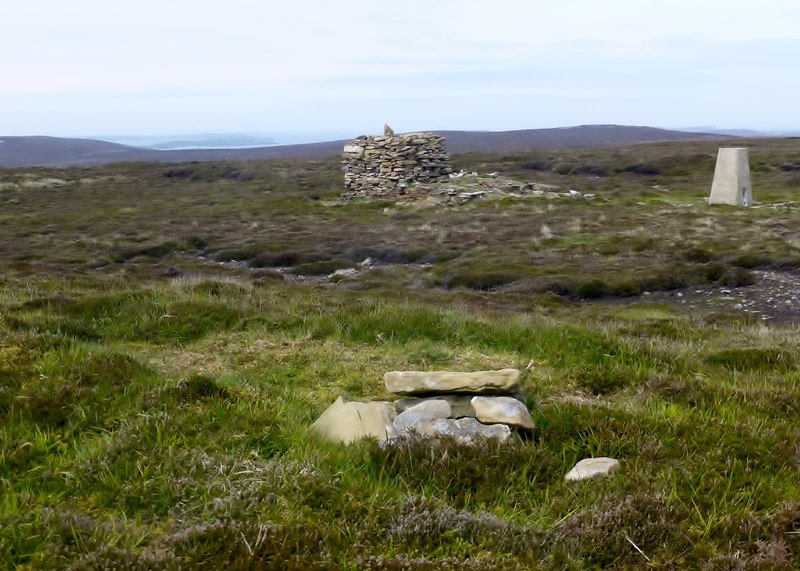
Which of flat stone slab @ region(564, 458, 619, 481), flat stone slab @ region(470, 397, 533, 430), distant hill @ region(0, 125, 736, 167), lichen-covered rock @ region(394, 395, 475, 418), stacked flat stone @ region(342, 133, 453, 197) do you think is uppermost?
distant hill @ region(0, 125, 736, 167)

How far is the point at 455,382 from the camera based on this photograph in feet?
17.6

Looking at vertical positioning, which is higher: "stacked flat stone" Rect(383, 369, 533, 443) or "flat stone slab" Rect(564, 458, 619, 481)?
"stacked flat stone" Rect(383, 369, 533, 443)

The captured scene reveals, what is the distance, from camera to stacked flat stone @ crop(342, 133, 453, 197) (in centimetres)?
4834

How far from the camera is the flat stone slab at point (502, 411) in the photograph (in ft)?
16.0

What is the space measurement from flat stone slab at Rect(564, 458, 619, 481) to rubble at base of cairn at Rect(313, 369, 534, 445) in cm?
51

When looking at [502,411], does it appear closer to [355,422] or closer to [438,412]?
[438,412]

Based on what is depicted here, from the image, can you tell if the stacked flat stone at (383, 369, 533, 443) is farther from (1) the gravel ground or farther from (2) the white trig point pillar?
(2) the white trig point pillar

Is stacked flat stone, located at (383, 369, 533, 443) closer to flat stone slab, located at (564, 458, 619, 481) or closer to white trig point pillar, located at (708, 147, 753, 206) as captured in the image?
flat stone slab, located at (564, 458, 619, 481)

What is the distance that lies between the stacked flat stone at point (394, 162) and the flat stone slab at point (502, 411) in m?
43.1

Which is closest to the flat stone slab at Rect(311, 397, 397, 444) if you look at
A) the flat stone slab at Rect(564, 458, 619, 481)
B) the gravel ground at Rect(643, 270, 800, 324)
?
the flat stone slab at Rect(564, 458, 619, 481)

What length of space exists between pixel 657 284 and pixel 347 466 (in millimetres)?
18796

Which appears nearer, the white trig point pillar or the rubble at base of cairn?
the rubble at base of cairn

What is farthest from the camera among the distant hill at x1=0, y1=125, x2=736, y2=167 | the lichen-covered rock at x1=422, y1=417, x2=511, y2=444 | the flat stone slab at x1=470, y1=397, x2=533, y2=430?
the distant hill at x1=0, y1=125, x2=736, y2=167

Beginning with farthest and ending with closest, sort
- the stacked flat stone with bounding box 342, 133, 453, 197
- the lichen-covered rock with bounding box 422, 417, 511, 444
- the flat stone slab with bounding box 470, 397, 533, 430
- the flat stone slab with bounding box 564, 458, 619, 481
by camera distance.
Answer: the stacked flat stone with bounding box 342, 133, 453, 197
the flat stone slab with bounding box 470, 397, 533, 430
the lichen-covered rock with bounding box 422, 417, 511, 444
the flat stone slab with bounding box 564, 458, 619, 481
